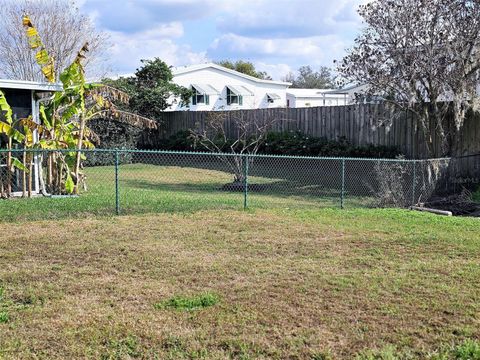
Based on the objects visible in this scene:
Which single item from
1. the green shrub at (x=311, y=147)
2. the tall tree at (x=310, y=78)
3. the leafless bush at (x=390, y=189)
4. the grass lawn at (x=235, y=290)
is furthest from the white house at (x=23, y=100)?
the tall tree at (x=310, y=78)

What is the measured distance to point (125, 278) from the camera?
20.1ft

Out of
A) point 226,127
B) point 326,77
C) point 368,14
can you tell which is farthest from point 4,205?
point 326,77

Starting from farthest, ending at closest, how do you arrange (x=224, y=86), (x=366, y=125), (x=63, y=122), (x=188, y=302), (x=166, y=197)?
(x=224, y=86)
(x=366, y=125)
(x=63, y=122)
(x=166, y=197)
(x=188, y=302)

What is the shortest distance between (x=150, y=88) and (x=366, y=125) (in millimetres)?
12614

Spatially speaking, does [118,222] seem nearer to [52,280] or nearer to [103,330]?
[52,280]

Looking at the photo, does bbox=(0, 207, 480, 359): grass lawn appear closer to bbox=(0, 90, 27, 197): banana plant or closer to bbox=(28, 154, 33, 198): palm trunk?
bbox=(0, 90, 27, 197): banana plant

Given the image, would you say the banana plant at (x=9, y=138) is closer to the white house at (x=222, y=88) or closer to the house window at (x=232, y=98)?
the white house at (x=222, y=88)

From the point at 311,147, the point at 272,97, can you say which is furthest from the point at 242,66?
the point at 311,147

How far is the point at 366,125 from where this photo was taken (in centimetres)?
1883

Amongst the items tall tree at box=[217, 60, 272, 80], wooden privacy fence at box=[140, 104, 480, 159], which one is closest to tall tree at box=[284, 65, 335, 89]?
tall tree at box=[217, 60, 272, 80]

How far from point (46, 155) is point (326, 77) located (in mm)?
78556

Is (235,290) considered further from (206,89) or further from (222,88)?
(222,88)

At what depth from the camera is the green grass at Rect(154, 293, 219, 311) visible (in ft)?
17.1

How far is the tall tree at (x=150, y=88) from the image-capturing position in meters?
26.8
